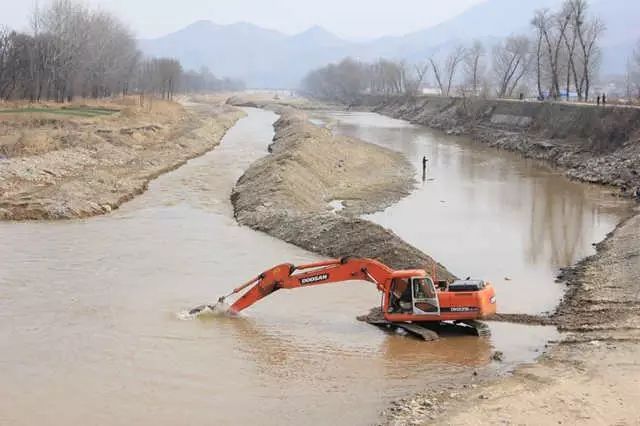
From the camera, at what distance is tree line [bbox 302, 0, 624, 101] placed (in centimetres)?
7156

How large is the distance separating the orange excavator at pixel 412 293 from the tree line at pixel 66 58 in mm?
53626

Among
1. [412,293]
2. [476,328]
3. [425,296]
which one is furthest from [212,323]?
[476,328]

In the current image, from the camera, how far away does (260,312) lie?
17.0m

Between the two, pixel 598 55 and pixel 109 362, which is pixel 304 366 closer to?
pixel 109 362

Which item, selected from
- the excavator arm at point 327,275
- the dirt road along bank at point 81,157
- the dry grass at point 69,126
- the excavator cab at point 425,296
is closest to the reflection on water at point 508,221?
the excavator cab at point 425,296

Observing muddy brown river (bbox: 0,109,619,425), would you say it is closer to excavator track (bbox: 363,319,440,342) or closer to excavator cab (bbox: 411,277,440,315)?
excavator track (bbox: 363,319,440,342)

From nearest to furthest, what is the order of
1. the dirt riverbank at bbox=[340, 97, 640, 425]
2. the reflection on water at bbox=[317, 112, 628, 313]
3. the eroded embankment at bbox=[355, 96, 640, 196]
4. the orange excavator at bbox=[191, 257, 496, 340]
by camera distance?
the dirt riverbank at bbox=[340, 97, 640, 425], the orange excavator at bbox=[191, 257, 496, 340], the reflection on water at bbox=[317, 112, 628, 313], the eroded embankment at bbox=[355, 96, 640, 196]

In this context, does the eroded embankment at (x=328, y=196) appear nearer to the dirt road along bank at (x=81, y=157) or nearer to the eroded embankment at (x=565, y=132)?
the dirt road along bank at (x=81, y=157)

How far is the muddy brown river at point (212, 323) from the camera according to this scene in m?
12.3

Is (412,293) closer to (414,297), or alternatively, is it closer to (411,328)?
(414,297)

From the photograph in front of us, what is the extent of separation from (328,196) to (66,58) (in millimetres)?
45948

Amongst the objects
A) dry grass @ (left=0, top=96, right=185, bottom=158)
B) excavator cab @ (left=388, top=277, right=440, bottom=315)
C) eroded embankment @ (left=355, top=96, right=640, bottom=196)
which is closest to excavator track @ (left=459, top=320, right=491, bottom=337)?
excavator cab @ (left=388, top=277, right=440, bottom=315)

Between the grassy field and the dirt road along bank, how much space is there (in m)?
0.24

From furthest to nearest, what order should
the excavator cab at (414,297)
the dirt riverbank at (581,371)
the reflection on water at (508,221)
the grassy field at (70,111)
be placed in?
the grassy field at (70,111), the reflection on water at (508,221), the excavator cab at (414,297), the dirt riverbank at (581,371)
